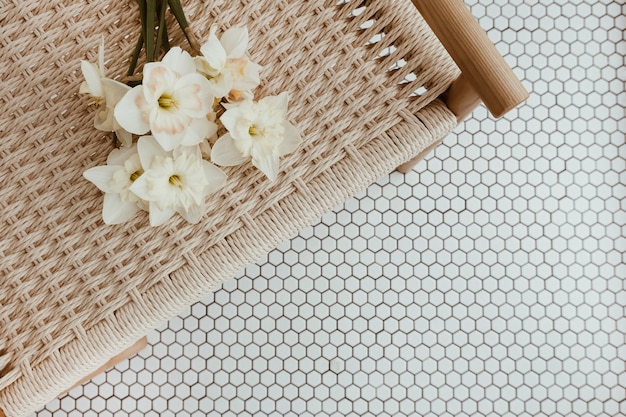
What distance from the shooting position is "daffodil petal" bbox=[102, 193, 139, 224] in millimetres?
684

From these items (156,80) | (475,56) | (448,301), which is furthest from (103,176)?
(448,301)

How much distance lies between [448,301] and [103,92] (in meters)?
0.79

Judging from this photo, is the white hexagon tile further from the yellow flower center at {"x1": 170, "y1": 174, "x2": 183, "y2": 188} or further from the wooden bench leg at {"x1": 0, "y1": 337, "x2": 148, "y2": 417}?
the yellow flower center at {"x1": 170, "y1": 174, "x2": 183, "y2": 188}

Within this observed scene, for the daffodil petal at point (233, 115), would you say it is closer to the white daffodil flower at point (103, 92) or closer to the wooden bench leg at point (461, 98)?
the white daffodil flower at point (103, 92)

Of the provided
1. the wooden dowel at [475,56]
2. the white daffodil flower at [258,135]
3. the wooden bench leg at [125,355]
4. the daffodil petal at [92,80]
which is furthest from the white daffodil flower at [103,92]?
the wooden bench leg at [125,355]

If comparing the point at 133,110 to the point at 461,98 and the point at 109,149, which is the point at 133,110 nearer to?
the point at 109,149

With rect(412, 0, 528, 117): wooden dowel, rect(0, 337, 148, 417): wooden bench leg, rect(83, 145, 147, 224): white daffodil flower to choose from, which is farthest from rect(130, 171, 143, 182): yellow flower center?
rect(0, 337, 148, 417): wooden bench leg

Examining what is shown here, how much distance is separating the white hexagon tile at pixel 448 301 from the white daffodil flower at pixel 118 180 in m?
0.55

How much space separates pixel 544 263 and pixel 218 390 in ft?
2.22

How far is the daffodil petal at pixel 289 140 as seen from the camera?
70 centimetres

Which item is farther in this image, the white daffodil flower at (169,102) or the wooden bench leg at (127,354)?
the wooden bench leg at (127,354)

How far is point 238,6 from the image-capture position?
2.50ft

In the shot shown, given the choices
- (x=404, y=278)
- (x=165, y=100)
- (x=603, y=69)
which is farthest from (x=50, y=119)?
(x=603, y=69)

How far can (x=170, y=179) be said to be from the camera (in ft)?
2.21
